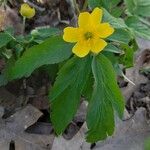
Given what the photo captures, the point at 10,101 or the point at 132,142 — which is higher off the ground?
the point at 10,101

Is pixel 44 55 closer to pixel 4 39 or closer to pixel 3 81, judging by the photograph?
pixel 4 39

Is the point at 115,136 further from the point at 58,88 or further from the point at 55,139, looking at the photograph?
the point at 58,88

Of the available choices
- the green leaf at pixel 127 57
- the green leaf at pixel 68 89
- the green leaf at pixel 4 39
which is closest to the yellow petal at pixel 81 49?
the green leaf at pixel 68 89

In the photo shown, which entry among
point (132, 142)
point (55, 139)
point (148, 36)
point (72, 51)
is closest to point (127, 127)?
point (132, 142)

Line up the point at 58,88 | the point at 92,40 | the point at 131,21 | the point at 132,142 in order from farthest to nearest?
the point at 132,142 < the point at 131,21 < the point at 58,88 < the point at 92,40

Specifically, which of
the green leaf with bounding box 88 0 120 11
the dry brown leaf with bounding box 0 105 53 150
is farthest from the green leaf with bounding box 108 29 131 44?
the dry brown leaf with bounding box 0 105 53 150

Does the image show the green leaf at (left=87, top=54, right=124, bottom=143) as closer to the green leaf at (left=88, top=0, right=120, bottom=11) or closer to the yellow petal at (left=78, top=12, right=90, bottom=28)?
the yellow petal at (left=78, top=12, right=90, bottom=28)

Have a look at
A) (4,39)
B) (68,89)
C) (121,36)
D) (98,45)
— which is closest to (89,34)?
(98,45)
